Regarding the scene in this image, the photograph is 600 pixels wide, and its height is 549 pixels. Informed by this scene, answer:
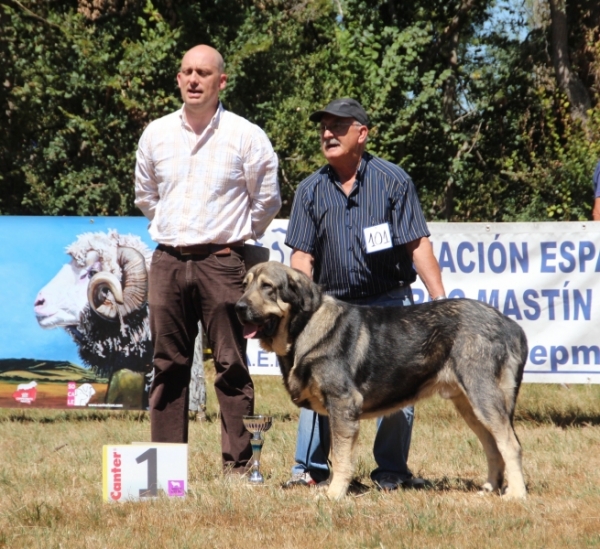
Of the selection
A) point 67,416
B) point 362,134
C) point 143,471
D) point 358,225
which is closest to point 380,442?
point 358,225

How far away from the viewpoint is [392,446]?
20.7 ft

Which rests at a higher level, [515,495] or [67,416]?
[67,416]

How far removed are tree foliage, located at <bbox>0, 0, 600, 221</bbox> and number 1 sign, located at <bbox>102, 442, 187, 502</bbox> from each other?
885cm

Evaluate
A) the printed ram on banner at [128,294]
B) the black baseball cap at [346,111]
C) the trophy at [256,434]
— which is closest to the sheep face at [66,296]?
the printed ram on banner at [128,294]

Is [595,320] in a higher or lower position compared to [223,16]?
lower

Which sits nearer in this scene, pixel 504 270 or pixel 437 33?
pixel 504 270

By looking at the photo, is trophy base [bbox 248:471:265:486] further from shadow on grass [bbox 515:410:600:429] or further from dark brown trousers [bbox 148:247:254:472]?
shadow on grass [bbox 515:410:600:429]

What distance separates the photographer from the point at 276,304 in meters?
5.52

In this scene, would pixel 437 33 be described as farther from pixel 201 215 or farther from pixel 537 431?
pixel 201 215

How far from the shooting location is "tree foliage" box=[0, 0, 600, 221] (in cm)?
1378

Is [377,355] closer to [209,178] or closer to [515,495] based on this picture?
[515,495]

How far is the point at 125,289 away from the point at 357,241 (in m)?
3.60

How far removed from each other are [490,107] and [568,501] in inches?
482

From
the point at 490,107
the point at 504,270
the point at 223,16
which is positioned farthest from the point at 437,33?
the point at 504,270
